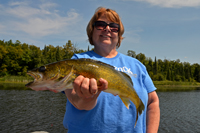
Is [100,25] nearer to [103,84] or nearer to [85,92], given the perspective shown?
[103,84]

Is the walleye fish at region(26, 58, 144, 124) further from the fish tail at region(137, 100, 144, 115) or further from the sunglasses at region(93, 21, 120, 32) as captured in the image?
the sunglasses at region(93, 21, 120, 32)

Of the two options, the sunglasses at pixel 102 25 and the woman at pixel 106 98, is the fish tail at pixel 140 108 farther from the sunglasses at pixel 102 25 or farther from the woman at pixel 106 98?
the sunglasses at pixel 102 25

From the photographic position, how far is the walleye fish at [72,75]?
7.13 ft

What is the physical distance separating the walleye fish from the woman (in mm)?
175

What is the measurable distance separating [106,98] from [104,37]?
3.43 ft

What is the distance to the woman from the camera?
7.03 ft

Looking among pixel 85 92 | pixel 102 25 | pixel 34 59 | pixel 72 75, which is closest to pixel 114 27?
pixel 102 25

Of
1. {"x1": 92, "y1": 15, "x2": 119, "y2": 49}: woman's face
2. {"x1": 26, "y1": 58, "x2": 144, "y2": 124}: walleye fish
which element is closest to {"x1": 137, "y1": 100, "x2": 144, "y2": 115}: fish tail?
{"x1": 26, "y1": 58, "x2": 144, "y2": 124}: walleye fish

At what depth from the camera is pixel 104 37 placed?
279 centimetres

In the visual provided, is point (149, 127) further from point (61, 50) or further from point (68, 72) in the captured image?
point (61, 50)

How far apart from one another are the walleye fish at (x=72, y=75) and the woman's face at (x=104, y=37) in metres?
0.60

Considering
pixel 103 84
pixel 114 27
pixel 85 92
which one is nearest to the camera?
pixel 85 92

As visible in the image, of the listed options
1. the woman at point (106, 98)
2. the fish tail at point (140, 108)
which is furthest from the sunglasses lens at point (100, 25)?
the fish tail at point (140, 108)

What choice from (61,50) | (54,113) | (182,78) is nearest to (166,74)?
(182,78)
